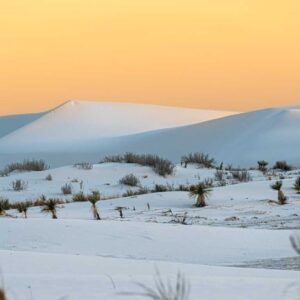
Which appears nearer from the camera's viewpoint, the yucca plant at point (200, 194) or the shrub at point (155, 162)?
the yucca plant at point (200, 194)

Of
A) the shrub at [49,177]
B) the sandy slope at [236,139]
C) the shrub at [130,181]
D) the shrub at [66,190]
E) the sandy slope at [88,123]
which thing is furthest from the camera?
the sandy slope at [88,123]

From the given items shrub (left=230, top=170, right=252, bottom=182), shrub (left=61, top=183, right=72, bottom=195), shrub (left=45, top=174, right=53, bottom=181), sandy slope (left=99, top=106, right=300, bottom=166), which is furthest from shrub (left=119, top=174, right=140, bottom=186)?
sandy slope (left=99, top=106, right=300, bottom=166)

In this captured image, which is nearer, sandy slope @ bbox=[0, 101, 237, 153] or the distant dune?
the distant dune

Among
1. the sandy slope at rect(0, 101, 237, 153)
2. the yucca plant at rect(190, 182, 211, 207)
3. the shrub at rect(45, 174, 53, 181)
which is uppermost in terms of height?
the sandy slope at rect(0, 101, 237, 153)

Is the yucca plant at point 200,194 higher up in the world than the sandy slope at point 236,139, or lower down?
lower down

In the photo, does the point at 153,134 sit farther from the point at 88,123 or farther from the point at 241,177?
the point at 241,177

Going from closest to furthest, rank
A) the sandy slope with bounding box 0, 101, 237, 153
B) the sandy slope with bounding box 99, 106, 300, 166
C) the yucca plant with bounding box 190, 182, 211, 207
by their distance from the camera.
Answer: the yucca plant with bounding box 190, 182, 211, 207, the sandy slope with bounding box 99, 106, 300, 166, the sandy slope with bounding box 0, 101, 237, 153

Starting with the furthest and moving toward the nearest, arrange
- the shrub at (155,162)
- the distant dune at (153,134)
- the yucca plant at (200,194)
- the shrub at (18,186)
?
the distant dune at (153,134) < the shrub at (155,162) < the shrub at (18,186) < the yucca plant at (200,194)

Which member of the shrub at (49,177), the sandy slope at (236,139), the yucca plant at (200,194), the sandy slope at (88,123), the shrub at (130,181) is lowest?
the yucca plant at (200,194)

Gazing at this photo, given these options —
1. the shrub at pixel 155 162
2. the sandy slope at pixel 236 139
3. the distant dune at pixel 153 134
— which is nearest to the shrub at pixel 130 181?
the shrub at pixel 155 162

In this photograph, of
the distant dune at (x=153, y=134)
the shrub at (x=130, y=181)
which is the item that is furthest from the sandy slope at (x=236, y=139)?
the shrub at (x=130, y=181)

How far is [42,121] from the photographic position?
79.2 metres

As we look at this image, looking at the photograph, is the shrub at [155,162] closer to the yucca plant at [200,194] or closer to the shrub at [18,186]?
the shrub at [18,186]

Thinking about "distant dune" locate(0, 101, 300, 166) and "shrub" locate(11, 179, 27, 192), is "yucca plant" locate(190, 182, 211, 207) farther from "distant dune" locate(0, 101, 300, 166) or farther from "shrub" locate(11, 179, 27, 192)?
"distant dune" locate(0, 101, 300, 166)
